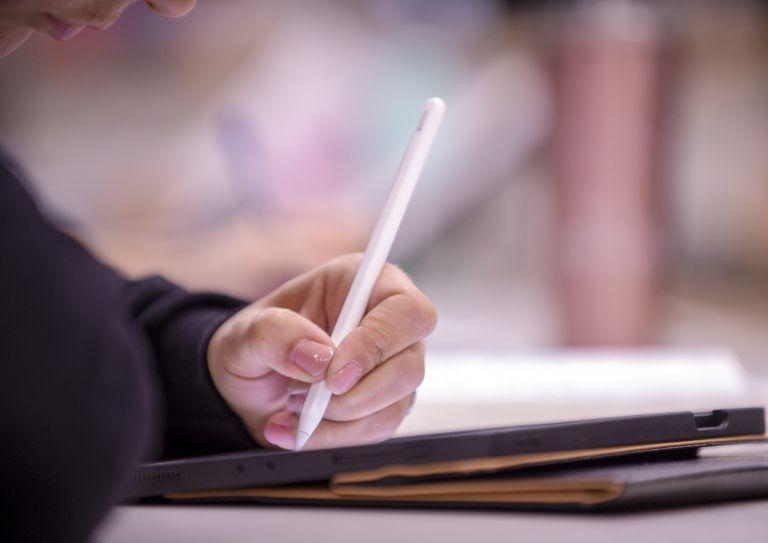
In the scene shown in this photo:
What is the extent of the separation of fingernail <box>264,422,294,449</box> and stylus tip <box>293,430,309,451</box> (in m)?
0.01

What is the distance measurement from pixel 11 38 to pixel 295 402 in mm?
230

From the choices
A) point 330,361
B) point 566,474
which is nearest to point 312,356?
point 330,361

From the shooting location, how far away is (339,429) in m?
0.48

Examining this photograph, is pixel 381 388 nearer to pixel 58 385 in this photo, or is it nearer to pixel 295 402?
pixel 295 402

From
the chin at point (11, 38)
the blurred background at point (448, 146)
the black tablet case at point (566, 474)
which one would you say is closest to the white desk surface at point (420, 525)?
the black tablet case at point (566, 474)

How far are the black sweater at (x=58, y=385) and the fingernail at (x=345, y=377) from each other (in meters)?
0.13

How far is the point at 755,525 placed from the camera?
0.39 metres

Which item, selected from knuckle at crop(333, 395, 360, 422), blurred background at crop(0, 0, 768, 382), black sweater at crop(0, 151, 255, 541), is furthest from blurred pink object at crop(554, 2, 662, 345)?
black sweater at crop(0, 151, 255, 541)

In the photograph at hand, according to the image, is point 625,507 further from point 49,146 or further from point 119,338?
point 49,146

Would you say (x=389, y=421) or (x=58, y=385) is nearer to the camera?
(x=58, y=385)

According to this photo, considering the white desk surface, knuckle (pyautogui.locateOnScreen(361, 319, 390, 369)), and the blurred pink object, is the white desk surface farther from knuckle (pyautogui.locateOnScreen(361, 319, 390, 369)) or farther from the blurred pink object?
the blurred pink object

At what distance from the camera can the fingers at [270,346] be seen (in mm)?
448

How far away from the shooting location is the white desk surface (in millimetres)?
380

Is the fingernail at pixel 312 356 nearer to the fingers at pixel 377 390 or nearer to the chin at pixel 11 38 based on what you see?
the fingers at pixel 377 390
